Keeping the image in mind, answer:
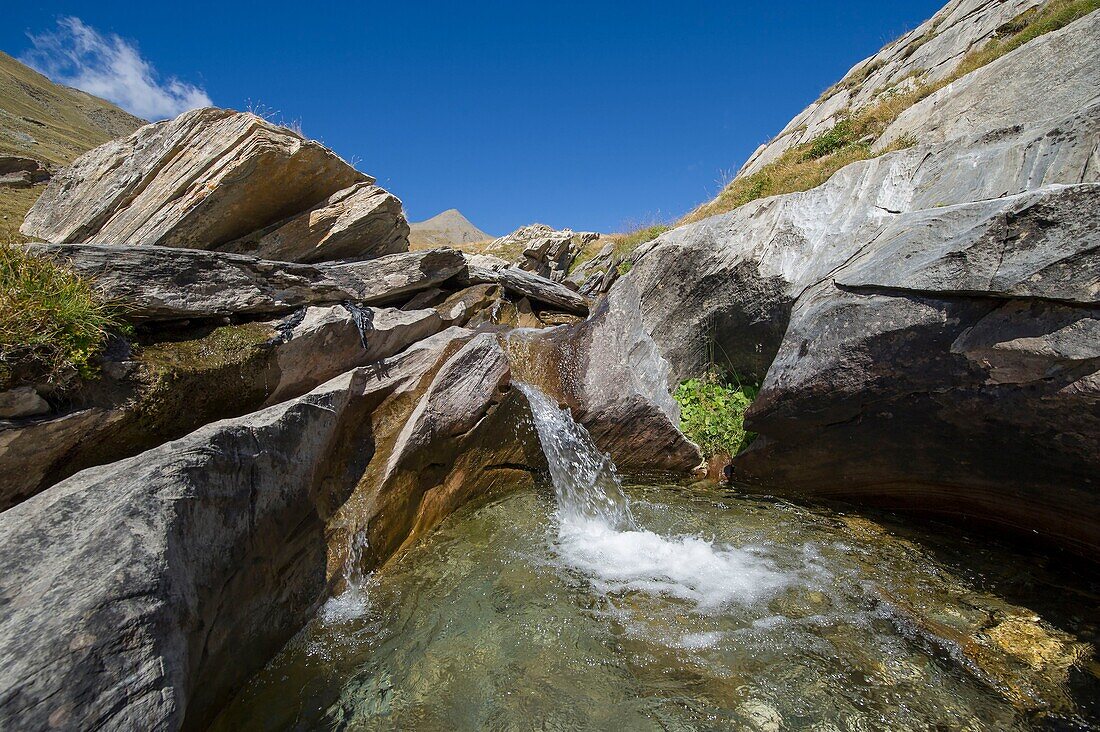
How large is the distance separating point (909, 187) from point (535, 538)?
1012cm

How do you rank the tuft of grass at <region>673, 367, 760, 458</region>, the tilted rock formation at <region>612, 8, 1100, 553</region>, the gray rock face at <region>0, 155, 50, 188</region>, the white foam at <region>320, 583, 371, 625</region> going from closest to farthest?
the white foam at <region>320, 583, 371, 625</region>, the tilted rock formation at <region>612, 8, 1100, 553</region>, the tuft of grass at <region>673, 367, 760, 458</region>, the gray rock face at <region>0, 155, 50, 188</region>

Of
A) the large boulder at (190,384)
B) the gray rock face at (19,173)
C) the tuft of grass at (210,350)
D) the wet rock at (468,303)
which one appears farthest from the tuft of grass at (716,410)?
the gray rock face at (19,173)

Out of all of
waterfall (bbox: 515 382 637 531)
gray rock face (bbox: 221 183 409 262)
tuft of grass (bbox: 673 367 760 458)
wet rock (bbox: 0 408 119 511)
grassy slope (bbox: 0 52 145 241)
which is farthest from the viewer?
grassy slope (bbox: 0 52 145 241)

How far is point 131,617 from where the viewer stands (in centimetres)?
349

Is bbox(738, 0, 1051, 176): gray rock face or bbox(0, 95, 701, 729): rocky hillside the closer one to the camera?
bbox(0, 95, 701, 729): rocky hillside

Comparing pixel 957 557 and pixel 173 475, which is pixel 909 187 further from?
pixel 173 475

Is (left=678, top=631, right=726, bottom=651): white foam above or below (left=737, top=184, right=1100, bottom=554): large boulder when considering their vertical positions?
below

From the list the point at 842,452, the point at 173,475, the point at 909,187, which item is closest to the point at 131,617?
the point at 173,475

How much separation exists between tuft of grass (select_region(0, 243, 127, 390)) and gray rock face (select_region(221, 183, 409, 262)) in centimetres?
471

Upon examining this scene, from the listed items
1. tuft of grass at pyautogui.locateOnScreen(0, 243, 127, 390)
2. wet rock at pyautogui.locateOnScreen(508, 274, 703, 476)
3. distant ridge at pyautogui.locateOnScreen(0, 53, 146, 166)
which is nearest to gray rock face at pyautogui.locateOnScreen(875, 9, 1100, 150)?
wet rock at pyautogui.locateOnScreen(508, 274, 703, 476)

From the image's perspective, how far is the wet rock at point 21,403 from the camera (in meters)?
4.74

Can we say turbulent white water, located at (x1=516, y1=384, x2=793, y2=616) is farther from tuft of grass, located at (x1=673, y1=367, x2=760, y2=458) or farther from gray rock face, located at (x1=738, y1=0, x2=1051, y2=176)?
gray rock face, located at (x1=738, y1=0, x2=1051, y2=176)

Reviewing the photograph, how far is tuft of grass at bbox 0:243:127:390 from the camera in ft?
16.1

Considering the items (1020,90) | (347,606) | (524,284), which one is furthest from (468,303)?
(1020,90)
